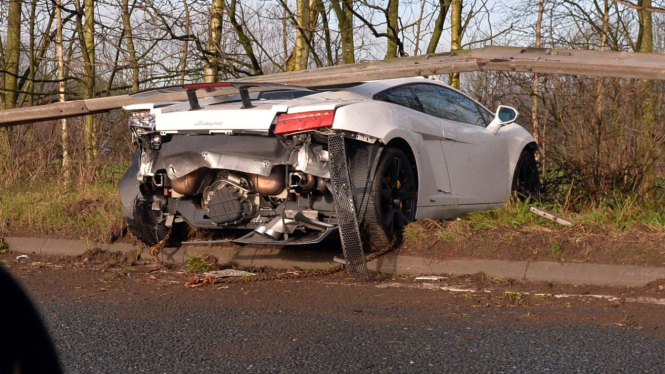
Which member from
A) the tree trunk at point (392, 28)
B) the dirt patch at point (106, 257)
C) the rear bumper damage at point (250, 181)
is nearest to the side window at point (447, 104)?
the rear bumper damage at point (250, 181)

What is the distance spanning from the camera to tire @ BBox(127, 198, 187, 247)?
757 cm

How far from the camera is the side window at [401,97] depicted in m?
7.62

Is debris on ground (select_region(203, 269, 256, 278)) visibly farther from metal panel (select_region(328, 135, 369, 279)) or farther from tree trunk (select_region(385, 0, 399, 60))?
tree trunk (select_region(385, 0, 399, 60))

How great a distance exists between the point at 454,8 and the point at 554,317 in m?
10.5

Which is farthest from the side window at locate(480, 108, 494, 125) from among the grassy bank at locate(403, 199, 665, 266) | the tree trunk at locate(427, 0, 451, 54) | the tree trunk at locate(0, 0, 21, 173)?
the tree trunk at locate(0, 0, 21, 173)

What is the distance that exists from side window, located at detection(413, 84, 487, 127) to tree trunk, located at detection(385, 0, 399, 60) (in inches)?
205

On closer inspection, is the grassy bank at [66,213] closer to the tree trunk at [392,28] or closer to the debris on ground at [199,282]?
the debris on ground at [199,282]

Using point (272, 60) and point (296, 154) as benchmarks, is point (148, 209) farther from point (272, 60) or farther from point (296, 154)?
point (272, 60)

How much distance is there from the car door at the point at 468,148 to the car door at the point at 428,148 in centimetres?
10

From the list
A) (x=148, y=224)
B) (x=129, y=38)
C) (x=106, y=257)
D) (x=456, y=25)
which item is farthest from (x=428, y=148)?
(x=129, y=38)

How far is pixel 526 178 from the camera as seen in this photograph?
31.5ft

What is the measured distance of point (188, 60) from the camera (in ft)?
47.6

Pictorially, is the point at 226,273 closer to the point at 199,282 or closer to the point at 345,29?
the point at 199,282

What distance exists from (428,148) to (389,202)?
0.81 meters
